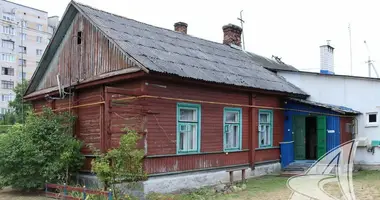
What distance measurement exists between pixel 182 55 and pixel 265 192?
4.99 m

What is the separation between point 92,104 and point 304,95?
9097 mm

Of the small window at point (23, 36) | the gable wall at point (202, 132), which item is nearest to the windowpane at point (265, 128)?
the gable wall at point (202, 132)

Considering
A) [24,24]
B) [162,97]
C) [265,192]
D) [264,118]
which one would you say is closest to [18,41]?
[24,24]

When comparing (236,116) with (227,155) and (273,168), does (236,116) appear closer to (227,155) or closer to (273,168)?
(227,155)

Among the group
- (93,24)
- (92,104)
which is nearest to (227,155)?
(92,104)

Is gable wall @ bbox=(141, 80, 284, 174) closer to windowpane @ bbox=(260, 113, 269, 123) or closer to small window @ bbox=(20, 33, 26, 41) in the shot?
windowpane @ bbox=(260, 113, 269, 123)

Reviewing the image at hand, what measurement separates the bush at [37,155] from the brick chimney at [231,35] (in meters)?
10.5

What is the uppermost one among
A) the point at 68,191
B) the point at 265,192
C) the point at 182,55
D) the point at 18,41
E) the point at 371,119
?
the point at 18,41

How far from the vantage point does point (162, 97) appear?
10602 mm

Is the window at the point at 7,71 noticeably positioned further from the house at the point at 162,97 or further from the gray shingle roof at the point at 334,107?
the gray shingle roof at the point at 334,107

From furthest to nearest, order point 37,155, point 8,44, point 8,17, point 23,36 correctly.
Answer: point 23,36, point 8,17, point 8,44, point 37,155

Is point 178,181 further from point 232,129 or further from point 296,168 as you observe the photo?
point 296,168

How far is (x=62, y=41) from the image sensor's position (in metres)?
13.5

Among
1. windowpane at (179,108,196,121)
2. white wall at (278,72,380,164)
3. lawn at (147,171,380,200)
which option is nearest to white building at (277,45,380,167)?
white wall at (278,72,380,164)
